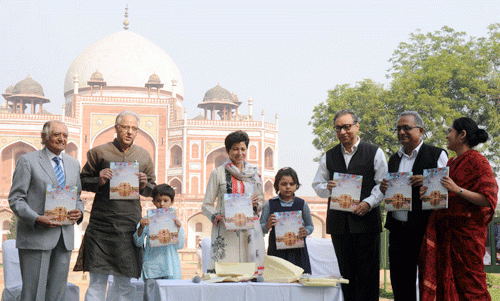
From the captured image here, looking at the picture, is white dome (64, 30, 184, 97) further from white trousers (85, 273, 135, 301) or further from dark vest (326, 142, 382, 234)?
dark vest (326, 142, 382, 234)

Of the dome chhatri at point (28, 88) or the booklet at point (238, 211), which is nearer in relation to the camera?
the booklet at point (238, 211)

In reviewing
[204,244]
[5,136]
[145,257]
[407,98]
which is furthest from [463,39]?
[5,136]

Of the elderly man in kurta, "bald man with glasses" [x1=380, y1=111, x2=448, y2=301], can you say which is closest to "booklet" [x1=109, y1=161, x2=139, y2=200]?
the elderly man in kurta

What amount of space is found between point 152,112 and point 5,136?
22.7 feet

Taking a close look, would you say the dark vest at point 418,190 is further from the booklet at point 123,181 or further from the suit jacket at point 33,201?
the suit jacket at point 33,201

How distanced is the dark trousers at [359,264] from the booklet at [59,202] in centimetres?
162

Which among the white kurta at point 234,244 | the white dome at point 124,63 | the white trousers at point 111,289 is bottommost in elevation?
the white trousers at point 111,289

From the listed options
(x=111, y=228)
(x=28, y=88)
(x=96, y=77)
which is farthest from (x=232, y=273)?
(x=28, y=88)

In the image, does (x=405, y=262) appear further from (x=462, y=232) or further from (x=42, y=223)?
(x=42, y=223)

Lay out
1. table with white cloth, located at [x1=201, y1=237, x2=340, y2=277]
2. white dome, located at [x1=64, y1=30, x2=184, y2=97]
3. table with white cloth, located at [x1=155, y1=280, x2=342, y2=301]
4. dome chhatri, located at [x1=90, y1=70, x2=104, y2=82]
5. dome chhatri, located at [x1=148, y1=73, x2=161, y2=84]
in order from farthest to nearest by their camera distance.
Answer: white dome, located at [x1=64, y1=30, x2=184, y2=97]
dome chhatri, located at [x1=148, y1=73, x2=161, y2=84]
dome chhatri, located at [x1=90, y1=70, x2=104, y2=82]
table with white cloth, located at [x1=201, y1=237, x2=340, y2=277]
table with white cloth, located at [x1=155, y1=280, x2=342, y2=301]

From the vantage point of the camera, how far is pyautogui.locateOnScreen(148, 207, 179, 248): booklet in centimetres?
368

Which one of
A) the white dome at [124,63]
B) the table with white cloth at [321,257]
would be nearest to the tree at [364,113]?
the table with white cloth at [321,257]

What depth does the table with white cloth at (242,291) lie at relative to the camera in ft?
10.4

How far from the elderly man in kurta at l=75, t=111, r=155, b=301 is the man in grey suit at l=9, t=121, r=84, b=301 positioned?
129mm
